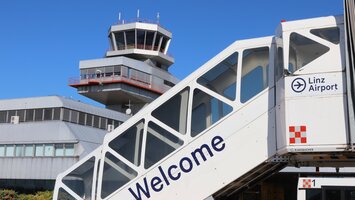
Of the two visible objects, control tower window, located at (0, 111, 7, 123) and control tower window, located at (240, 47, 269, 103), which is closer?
control tower window, located at (240, 47, 269, 103)

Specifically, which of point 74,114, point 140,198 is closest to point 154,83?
Answer: point 74,114

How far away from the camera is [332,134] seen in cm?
642

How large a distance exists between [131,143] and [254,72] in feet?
8.06

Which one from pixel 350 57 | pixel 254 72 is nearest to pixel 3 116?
pixel 254 72

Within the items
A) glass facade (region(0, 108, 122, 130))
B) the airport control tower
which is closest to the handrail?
the airport control tower

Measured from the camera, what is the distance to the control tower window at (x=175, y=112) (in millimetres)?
7719

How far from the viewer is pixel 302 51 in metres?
6.86

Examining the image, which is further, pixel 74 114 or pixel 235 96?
pixel 74 114

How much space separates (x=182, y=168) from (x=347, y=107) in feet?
9.11

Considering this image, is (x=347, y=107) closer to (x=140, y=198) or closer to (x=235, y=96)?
(x=235, y=96)

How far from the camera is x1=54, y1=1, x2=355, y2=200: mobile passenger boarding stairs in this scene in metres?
6.53

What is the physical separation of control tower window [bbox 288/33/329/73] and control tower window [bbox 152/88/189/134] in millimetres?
1899

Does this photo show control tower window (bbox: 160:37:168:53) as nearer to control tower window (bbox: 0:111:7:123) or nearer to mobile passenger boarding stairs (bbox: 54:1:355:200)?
control tower window (bbox: 0:111:7:123)

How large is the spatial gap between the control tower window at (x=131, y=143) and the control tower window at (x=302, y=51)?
110 inches
